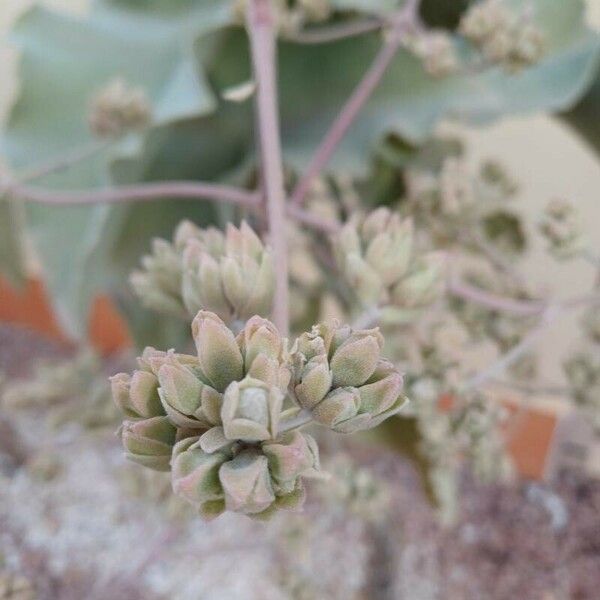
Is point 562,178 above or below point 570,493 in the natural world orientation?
above

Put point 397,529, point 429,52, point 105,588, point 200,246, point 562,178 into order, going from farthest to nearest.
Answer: point 562,178
point 397,529
point 105,588
point 429,52
point 200,246

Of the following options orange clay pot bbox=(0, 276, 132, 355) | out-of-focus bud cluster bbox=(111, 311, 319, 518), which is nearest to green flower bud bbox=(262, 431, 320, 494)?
out-of-focus bud cluster bbox=(111, 311, 319, 518)

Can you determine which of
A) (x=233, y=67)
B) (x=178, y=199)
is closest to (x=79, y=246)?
(x=178, y=199)

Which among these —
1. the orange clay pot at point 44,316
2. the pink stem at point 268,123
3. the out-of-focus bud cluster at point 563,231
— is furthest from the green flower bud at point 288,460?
the orange clay pot at point 44,316

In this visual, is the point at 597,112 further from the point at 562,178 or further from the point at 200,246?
the point at 200,246

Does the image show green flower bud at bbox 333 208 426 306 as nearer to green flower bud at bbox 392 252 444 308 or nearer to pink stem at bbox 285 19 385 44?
green flower bud at bbox 392 252 444 308

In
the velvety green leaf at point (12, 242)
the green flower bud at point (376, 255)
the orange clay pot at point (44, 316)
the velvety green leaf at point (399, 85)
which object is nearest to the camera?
the green flower bud at point (376, 255)

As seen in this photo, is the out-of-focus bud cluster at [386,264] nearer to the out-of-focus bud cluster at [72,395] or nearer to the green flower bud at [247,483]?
the green flower bud at [247,483]

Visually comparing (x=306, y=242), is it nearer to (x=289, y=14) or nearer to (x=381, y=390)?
(x=289, y=14)
